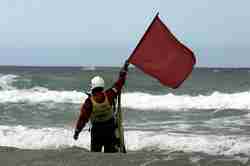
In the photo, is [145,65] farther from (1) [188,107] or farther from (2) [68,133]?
(1) [188,107]

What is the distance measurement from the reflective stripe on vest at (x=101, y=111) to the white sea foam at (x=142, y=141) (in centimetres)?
495

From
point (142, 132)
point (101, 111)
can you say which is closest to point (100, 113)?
point (101, 111)

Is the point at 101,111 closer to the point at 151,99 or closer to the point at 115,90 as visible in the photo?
the point at 115,90

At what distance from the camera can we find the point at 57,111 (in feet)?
61.7

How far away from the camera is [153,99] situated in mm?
25453

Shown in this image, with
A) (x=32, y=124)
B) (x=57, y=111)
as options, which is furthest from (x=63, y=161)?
(x=57, y=111)

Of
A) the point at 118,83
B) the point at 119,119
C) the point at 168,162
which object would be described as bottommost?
the point at 168,162

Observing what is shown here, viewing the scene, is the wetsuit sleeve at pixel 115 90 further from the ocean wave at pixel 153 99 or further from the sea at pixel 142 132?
the ocean wave at pixel 153 99

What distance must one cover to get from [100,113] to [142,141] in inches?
226

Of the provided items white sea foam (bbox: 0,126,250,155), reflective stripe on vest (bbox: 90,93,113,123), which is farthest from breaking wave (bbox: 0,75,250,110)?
reflective stripe on vest (bbox: 90,93,113,123)

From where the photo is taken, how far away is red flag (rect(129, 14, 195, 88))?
23.0 feet

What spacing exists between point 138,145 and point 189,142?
1099 mm

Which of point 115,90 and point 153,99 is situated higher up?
point 153,99

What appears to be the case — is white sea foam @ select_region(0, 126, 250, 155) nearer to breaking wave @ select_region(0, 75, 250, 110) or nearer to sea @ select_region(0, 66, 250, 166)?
sea @ select_region(0, 66, 250, 166)
